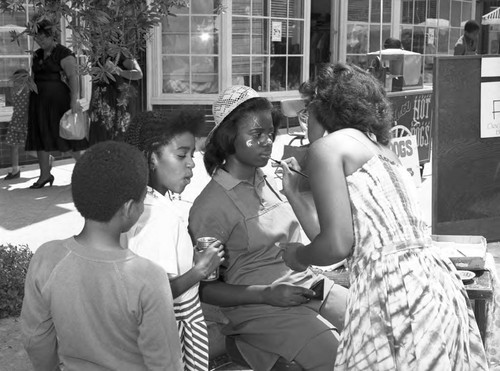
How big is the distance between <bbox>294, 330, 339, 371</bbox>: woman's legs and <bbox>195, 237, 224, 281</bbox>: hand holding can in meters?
0.43

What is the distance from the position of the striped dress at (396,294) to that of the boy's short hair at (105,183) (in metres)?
0.72

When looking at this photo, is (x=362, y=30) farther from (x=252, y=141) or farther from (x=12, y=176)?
(x=252, y=141)

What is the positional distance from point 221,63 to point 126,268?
369 inches

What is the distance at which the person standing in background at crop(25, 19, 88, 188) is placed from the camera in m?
7.90

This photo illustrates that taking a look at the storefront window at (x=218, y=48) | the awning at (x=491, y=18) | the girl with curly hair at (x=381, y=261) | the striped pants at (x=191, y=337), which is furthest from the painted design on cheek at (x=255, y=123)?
the awning at (x=491, y=18)

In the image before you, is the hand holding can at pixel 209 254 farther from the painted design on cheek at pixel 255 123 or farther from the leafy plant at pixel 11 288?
the leafy plant at pixel 11 288

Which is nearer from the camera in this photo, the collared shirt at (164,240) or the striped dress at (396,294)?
the striped dress at (396,294)

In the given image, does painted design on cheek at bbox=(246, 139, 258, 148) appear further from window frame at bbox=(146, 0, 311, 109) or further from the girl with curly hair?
window frame at bbox=(146, 0, 311, 109)

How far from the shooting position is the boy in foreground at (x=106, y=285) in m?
2.18

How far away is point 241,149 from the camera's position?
3.17 meters

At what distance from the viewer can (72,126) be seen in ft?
25.1

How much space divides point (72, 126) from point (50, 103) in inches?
25.2

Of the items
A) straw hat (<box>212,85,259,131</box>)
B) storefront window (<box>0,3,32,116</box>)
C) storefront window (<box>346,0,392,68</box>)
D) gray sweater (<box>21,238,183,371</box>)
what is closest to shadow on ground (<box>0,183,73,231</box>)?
storefront window (<box>0,3,32,116</box>)

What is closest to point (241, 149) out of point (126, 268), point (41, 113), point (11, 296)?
point (126, 268)
